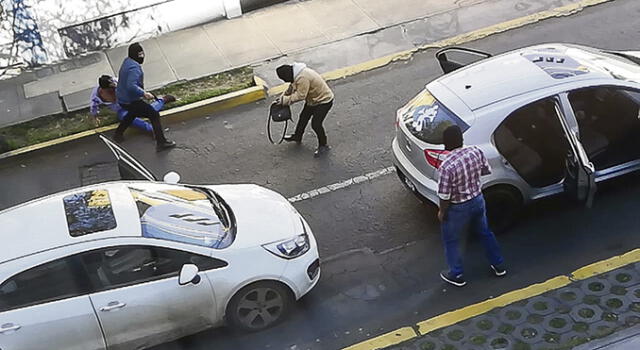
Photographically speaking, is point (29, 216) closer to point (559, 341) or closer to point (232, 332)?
point (232, 332)

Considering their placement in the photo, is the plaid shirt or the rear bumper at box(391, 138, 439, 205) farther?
the rear bumper at box(391, 138, 439, 205)

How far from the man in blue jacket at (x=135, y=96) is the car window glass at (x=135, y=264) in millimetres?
3993

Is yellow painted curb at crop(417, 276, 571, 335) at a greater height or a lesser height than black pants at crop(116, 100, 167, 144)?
lesser

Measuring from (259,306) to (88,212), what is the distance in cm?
176

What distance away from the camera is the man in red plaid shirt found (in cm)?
748

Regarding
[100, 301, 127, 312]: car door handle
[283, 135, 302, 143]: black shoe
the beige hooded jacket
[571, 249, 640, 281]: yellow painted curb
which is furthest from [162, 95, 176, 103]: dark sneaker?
[571, 249, 640, 281]: yellow painted curb

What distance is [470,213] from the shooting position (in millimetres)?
7754

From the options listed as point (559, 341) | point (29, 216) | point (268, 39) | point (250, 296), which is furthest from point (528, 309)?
point (268, 39)

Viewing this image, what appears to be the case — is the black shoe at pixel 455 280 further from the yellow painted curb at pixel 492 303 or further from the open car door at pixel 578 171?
the open car door at pixel 578 171

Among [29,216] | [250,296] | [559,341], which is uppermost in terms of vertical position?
[29,216]

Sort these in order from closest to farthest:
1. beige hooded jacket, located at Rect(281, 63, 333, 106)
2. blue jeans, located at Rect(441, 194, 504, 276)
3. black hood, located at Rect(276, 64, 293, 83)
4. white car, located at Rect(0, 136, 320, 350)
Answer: white car, located at Rect(0, 136, 320, 350) → blue jeans, located at Rect(441, 194, 504, 276) → black hood, located at Rect(276, 64, 293, 83) → beige hooded jacket, located at Rect(281, 63, 333, 106)

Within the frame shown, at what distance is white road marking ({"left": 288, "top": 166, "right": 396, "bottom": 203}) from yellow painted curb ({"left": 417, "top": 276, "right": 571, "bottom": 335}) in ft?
8.38

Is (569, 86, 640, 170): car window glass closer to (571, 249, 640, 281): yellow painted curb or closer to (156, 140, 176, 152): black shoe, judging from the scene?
(571, 249, 640, 281): yellow painted curb

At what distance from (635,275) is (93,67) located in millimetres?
8884
